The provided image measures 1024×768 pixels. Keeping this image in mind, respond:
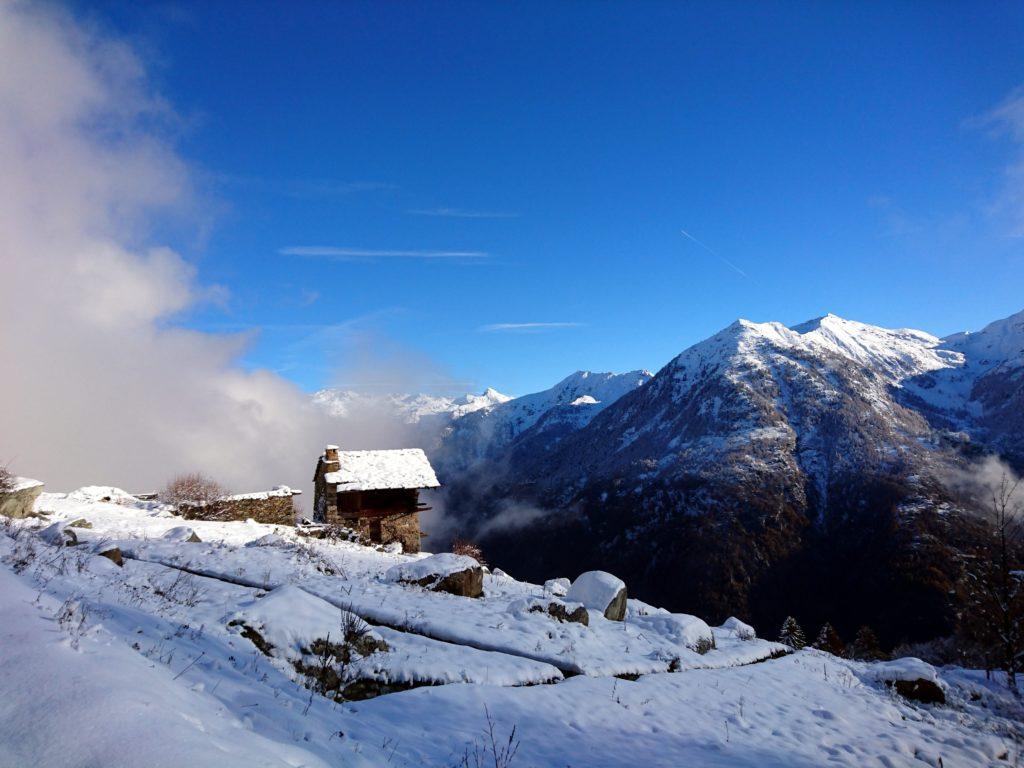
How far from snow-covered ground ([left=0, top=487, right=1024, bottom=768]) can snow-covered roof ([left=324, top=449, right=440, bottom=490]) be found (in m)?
20.7

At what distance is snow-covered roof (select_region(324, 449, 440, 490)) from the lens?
39719mm

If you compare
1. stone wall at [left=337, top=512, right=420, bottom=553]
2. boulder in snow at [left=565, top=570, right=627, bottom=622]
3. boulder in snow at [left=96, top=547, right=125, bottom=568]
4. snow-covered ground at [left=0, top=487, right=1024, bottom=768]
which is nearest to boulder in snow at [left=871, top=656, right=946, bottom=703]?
snow-covered ground at [left=0, top=487, right=1024, bottom=768]

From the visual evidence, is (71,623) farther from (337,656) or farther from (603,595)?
(603,595)

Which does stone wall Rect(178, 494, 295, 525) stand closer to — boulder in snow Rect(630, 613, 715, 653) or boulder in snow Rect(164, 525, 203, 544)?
boulder in snow Rect(164, 525, 203, 544)

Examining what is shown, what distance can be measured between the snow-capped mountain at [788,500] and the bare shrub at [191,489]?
10215 cm

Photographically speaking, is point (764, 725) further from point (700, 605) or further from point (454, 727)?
point (700, 605)

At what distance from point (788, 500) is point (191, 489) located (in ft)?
468

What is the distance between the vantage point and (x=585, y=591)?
18.8m

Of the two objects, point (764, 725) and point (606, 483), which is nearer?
point (764, 725)

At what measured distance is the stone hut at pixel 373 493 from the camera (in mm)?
39438

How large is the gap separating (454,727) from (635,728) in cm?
363

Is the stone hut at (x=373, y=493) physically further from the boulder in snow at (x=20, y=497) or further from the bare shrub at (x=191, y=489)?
the boulder in snow at (x=20, y=497)

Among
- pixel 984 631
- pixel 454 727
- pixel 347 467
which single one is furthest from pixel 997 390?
pixel 454 727

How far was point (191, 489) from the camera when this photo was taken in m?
42.5
